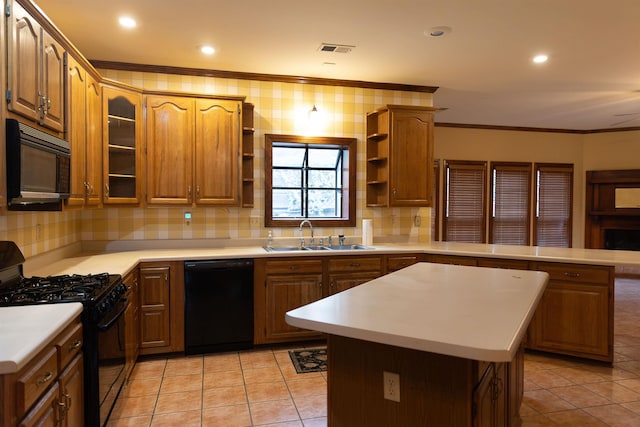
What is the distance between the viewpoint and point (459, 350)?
51.8 inches

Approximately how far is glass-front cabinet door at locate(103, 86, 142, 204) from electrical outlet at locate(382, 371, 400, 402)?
292 cm

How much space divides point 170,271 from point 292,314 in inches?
91.2

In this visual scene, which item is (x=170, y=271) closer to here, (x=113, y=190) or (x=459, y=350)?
(x=113, y=190)

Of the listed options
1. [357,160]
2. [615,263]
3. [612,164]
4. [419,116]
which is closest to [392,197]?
[357,160]

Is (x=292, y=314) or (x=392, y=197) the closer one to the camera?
(x=292, y=314)

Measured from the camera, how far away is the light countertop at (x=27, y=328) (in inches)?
54.3

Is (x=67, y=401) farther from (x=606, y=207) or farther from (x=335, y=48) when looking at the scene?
(x=606, y=207)

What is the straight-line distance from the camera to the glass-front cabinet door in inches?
141

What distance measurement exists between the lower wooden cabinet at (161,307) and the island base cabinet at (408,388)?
7.55 feet

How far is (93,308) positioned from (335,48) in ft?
9.25

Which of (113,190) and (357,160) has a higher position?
(357,160)

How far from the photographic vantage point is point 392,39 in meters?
3.52

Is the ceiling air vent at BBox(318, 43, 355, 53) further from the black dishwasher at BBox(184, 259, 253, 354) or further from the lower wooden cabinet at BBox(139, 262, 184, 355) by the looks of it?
the lower wooden cabinet at BBox(139, 262, 184, 355)

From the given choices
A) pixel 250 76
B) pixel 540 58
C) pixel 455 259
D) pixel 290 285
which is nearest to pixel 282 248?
pixel 290 285
